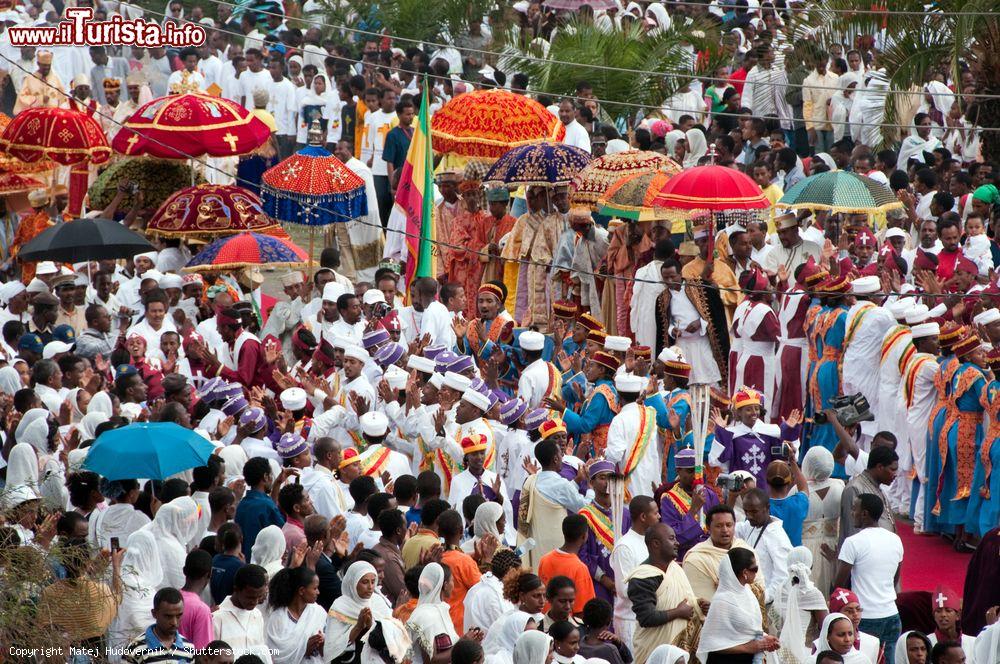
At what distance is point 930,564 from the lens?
1292cm

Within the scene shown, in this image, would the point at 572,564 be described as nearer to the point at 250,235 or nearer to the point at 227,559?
the point at 227,559

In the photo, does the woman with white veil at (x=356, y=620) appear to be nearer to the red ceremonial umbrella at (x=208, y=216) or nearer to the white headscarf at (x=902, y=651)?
the white headscarf at (x=902, y=651)

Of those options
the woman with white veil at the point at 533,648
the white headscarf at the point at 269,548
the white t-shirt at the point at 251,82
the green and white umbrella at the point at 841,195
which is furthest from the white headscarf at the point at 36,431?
the white t-shirt at the point at 251,82

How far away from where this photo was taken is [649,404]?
41.6 ft

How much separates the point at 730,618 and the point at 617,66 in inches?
542

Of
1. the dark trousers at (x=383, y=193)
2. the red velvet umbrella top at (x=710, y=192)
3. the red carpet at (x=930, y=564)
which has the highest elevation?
the red velvet umbrella top at (x=710, y=192)

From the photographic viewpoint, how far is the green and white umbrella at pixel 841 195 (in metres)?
16.2

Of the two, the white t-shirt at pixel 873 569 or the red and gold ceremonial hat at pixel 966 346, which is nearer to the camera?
the white t-shirt at pixel 873 569

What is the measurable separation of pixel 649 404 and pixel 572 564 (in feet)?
9.18

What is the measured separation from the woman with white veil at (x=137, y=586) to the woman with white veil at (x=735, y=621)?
2.96 metres

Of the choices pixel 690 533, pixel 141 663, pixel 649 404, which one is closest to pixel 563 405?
pixel 649 404

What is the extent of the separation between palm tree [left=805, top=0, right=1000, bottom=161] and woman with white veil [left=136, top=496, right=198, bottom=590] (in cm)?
945

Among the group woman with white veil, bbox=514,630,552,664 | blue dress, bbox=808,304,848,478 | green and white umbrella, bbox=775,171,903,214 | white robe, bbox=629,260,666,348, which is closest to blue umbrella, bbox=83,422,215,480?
woman with white veil, bbox=514,630,552,664

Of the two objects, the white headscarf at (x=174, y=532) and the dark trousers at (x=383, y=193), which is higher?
the white headscarf at (x=174, y=532)
